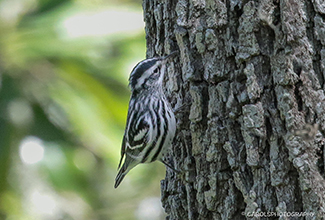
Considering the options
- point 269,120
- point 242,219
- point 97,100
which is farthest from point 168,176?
point 97,100

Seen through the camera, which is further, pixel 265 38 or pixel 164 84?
pixel 164 84

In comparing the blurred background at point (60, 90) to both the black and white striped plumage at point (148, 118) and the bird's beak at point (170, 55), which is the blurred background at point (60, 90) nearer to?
the black and white striped plumage at point (148, 118)

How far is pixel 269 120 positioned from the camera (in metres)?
2.42

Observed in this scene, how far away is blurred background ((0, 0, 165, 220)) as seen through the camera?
17.4ft

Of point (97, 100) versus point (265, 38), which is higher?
point (97, 100)

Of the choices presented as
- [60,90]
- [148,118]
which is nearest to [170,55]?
[148,118]

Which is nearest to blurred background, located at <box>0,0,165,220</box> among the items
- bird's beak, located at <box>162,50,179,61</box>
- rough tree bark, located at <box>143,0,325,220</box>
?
bird's beak, located at <box>162,50,179,61</box>

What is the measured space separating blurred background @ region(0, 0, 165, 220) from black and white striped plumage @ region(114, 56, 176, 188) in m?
1.39

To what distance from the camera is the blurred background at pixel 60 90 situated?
17.4 ft

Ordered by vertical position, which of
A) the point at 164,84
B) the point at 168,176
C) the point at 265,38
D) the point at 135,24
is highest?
the point at 135,24

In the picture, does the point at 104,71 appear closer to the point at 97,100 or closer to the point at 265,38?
the point at 97,100

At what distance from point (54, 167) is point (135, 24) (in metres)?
2.13

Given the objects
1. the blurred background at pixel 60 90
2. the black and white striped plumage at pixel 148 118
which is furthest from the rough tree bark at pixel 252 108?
the blurred background at pixel 60 90

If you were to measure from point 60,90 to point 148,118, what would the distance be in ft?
7.44
